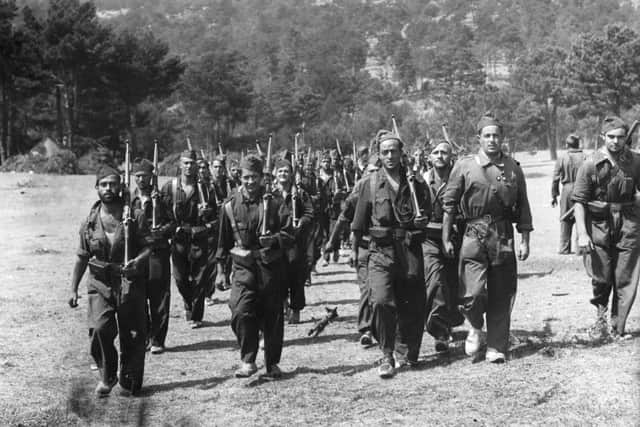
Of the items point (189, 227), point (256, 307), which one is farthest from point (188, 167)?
point (256, 307)

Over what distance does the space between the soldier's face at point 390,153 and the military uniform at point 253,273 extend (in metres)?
1.03

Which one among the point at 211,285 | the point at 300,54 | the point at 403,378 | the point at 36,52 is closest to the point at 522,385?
the point at 403,378

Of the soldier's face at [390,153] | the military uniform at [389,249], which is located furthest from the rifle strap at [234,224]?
the soldier's face at [390,153]

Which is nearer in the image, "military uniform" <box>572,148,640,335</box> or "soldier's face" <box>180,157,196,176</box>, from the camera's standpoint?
"military uniform" <box>572,148,640,335</box>

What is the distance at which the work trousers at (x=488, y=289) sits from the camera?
721cm

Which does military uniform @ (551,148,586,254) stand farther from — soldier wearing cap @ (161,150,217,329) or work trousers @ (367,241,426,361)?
work trousers @ (367,241,426,361)

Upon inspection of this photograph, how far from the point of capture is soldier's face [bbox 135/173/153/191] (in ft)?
29.6

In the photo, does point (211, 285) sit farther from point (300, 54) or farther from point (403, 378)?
point (300, 54)

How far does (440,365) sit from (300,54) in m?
152

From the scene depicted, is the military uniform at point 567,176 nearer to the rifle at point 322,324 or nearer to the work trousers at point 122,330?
the rifle at point 322,324

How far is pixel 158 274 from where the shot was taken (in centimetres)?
884

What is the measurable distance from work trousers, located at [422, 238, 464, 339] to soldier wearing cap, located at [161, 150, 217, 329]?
280cm

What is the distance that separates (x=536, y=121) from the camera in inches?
3027

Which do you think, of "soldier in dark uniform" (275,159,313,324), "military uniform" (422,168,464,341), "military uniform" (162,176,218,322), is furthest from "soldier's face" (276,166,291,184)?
"military uniform" (422,168,464,341)
